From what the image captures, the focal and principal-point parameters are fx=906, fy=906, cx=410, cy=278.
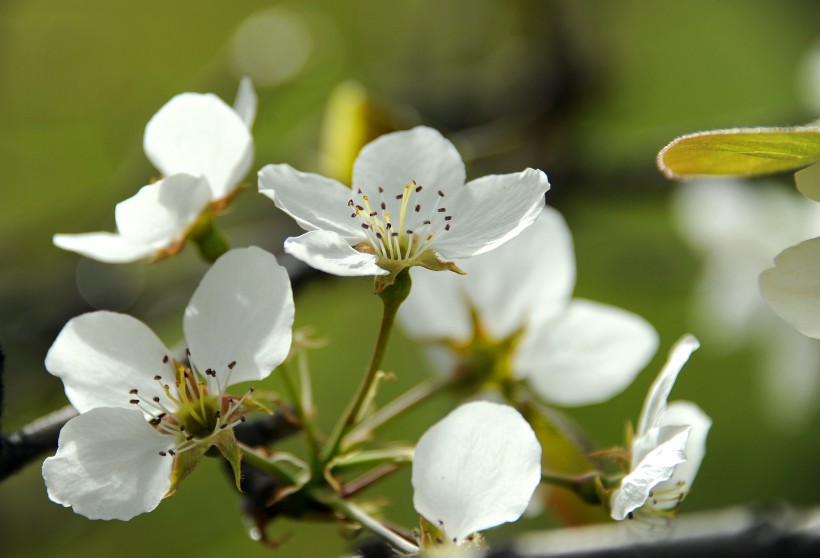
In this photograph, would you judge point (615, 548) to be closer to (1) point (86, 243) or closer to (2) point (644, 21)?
(1) point (86, 243)

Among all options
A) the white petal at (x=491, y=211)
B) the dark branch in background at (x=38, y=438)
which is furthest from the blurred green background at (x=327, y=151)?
the white petal at (x=491, y=211)

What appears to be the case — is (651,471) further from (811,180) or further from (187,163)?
(187,163)

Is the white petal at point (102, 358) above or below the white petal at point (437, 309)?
above

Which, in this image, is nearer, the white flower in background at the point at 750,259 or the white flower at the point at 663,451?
the white flower at the point at 663,451

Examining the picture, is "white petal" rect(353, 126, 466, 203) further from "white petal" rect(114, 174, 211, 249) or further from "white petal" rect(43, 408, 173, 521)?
"white petal" rect(43, 408, 173, 521)

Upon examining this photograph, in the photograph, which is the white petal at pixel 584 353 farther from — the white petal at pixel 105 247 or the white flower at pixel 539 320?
the white petal at pixel 105 247

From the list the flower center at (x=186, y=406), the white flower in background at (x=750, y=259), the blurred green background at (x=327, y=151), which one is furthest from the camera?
the white flower in background at (x=750, y=259)
